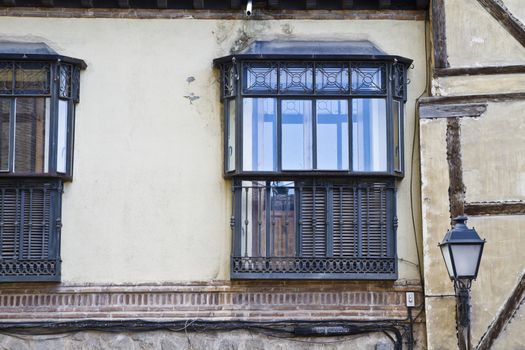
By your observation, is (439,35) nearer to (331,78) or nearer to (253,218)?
(331,78)

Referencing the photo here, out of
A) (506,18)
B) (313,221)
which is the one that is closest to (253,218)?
(313,221)

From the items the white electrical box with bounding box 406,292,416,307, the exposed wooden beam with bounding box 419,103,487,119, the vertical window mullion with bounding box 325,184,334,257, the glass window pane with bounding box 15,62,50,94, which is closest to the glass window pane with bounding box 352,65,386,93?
the exposed wooden beam with bounding box 419,103,487,119

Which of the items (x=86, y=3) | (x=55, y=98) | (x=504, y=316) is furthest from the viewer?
(x=86, y=3)

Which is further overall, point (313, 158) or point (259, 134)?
point (259, 134)

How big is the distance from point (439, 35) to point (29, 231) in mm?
5202

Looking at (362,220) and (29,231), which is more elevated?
(362,220)

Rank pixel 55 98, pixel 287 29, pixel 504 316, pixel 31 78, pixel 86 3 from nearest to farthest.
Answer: pixel 504 316
pixel 55 98
pixel 31 78
pixel 86 3
pixel 287 29

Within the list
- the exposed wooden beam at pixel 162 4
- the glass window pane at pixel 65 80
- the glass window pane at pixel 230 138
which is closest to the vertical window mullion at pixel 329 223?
the glass window pane at pixel 230 138

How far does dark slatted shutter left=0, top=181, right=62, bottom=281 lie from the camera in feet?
39.5

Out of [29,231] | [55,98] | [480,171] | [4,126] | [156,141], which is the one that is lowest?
[29,231]

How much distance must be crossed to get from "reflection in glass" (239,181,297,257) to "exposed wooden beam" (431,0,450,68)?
2227 mm

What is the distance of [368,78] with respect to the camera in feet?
40.9

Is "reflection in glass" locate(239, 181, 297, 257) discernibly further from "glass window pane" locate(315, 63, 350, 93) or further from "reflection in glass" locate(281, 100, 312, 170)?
"glass window pane" locate(315, 63, 350, 93)

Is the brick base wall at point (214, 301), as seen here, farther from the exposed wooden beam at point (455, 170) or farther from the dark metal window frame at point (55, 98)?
the dark metal window frame at point (55, 98)
